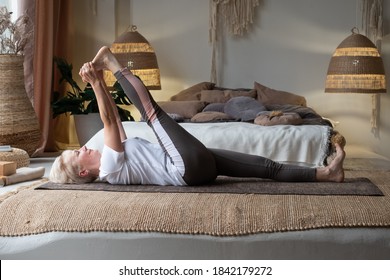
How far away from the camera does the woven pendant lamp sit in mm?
5375

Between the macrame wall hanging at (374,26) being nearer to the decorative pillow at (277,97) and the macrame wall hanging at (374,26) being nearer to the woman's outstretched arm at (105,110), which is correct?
the decorative pillow at (277,97)

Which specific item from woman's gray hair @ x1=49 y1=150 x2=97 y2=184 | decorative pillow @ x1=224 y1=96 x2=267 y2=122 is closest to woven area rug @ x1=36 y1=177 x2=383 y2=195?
woman's gray hair @ x1=49 y1=150 x2=97 y2=184

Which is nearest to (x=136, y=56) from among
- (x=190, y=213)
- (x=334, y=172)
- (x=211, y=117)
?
(x=211, y=117)

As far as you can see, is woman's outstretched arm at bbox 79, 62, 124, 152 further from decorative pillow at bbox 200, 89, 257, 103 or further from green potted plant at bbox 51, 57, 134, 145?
decorative pillow at bbox 200, 89, 257, 103

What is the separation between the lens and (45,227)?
2301 millimetres

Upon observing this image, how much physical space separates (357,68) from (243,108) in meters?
1.10

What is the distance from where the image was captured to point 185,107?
17.1 ft

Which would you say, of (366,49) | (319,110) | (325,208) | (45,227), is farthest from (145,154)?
(319,110)

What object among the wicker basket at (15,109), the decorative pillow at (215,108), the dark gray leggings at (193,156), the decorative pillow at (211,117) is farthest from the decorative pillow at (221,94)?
the dark gray leggings at (193,156)

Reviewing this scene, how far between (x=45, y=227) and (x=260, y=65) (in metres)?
3.93

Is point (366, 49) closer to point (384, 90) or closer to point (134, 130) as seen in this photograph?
point (384, 90)

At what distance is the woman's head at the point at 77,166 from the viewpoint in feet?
9.07

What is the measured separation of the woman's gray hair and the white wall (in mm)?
3279

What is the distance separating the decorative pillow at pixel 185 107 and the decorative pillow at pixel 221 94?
143 millimetres
